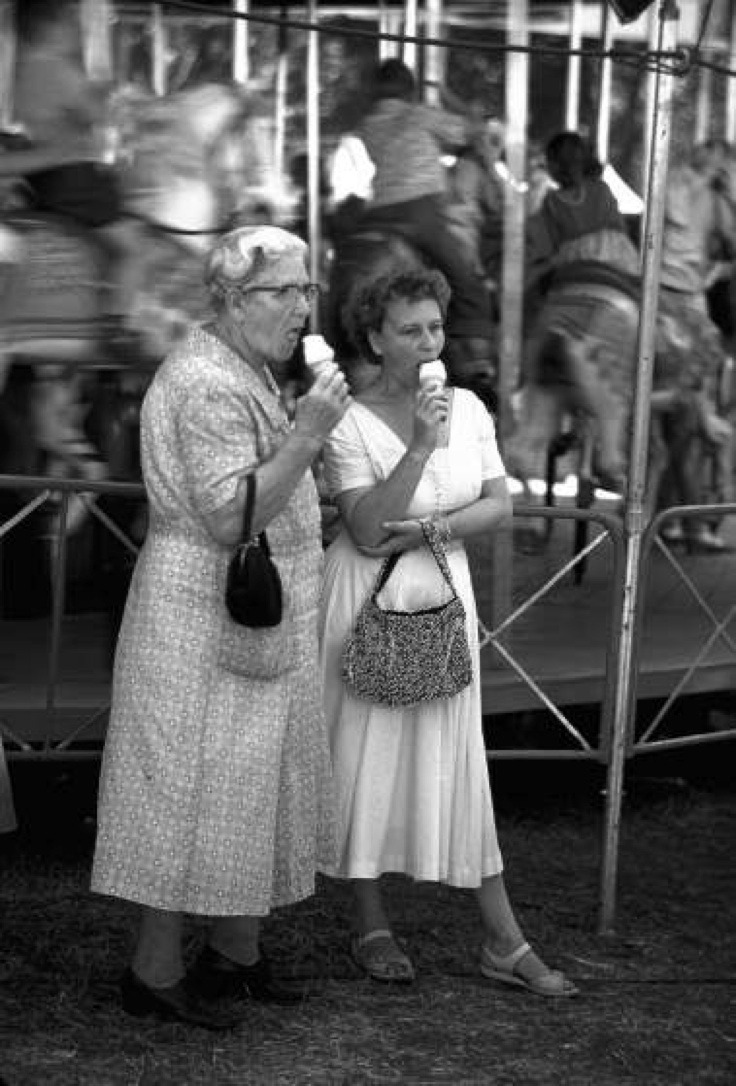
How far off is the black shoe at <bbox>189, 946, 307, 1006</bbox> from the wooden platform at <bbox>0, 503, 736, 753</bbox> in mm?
1070

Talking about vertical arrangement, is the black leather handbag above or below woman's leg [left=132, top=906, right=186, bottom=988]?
above

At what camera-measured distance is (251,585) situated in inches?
157

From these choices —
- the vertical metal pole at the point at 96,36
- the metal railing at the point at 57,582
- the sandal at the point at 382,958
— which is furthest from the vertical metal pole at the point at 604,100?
the sandal at the point at 382,958

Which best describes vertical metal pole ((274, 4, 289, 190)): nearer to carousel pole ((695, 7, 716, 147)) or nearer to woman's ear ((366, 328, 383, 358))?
carousel pole ((695, 7, 716, 147))

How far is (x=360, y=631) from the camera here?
455 cm

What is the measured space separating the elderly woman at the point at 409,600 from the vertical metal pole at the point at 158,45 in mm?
5064

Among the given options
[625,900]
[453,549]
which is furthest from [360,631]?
[625,900]

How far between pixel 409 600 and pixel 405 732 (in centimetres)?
30

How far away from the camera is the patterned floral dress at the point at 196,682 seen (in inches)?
161

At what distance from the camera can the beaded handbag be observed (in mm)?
4508

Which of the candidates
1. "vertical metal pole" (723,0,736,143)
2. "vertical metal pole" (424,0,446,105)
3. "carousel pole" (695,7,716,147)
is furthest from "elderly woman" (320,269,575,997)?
"carousel pole" (695,7,716,147)

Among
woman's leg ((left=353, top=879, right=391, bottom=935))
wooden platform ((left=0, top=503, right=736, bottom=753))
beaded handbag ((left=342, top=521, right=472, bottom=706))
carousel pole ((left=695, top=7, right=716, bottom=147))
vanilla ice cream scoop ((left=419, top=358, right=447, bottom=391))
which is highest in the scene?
carousel pole ((left=695, top=7, right=716, bottom=147))

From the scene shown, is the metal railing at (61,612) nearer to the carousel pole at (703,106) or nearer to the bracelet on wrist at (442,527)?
the bracelet on wrist at (442,527)

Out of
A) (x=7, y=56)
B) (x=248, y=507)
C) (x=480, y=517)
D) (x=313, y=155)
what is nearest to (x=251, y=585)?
(x=248, y=507)
